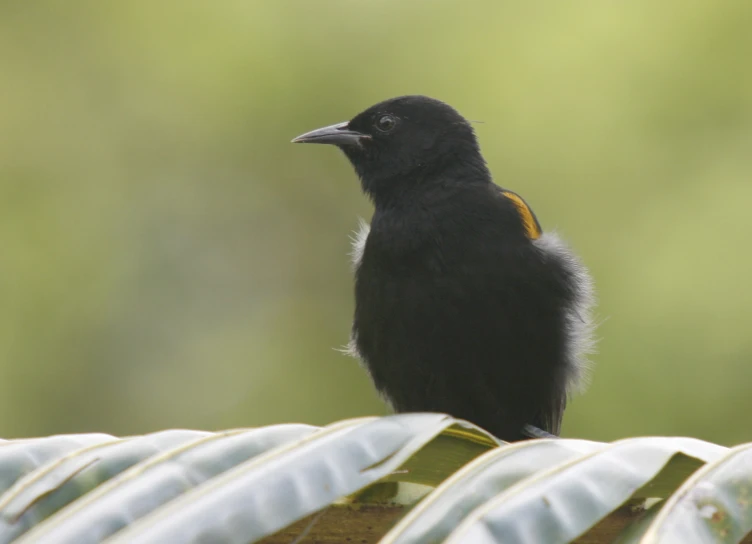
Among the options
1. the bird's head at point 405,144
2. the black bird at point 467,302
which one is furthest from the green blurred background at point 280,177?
the black bird at point 467,302

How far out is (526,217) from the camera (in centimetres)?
367

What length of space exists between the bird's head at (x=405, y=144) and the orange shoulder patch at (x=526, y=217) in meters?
0.23

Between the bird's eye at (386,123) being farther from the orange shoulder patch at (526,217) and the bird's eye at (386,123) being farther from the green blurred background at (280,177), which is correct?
the green blurred background at (280,177)

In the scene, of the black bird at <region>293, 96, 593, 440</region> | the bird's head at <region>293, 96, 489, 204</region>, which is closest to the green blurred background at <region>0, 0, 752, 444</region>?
the bird's head at <region>293, 96, 489, 204</region>

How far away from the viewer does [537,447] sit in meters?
1.48

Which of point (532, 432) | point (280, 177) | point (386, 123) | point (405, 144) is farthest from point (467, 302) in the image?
point (280, 177)

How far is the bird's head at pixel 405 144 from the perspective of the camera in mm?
3965

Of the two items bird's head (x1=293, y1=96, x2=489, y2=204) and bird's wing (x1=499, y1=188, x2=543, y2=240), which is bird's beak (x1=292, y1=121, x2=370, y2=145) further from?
bird's wing (x1=499, y1=188, x2=543, y2=240)

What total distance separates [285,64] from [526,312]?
568cm

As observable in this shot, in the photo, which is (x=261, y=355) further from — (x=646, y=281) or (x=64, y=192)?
(x=646, y=281)

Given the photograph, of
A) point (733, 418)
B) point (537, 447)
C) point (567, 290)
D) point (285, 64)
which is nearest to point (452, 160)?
point (567, 290)

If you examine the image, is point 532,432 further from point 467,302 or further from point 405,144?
point 405,144

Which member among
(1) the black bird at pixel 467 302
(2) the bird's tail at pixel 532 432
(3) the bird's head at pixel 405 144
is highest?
(3) the bird's head at pixel 405 144

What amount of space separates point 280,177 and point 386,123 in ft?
16.8
